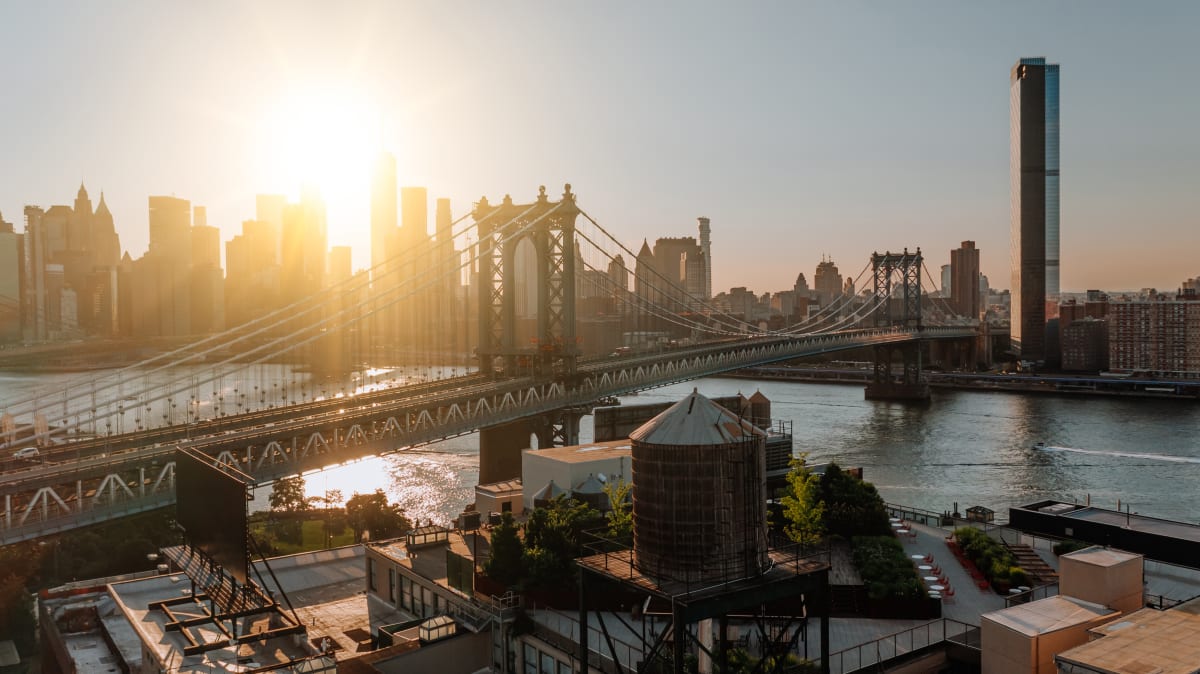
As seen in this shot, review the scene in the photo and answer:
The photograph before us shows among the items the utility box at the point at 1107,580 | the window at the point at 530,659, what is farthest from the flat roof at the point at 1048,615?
the window at the point at 530,659

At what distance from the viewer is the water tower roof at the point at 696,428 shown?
1287cm

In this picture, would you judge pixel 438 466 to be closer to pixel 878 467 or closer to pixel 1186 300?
pixel 878 467

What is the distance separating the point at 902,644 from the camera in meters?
17.5

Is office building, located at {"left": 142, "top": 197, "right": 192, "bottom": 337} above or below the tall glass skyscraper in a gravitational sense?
below

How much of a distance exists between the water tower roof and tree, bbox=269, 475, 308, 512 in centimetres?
3212

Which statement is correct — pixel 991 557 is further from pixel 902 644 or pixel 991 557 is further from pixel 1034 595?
pixel 902 644

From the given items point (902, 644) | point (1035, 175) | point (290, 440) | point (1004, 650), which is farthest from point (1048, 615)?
point (1035, 175)

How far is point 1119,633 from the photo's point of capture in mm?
13875

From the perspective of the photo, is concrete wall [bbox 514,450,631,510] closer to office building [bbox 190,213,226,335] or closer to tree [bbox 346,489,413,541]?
tree [bbox 346,489,413,541]

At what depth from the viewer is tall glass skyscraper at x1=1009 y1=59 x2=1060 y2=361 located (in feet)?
514

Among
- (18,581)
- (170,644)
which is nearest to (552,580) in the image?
(170,644)

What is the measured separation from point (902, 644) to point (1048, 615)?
126 inches

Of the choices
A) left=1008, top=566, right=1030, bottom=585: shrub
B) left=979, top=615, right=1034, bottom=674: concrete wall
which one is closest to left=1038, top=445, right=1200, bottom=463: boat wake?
left=1008, top=566, right=1030, bottom=585: shrub

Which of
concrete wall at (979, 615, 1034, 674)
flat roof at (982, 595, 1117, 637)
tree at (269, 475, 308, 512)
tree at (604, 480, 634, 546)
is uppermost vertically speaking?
tree at (604, 480, 634, 546)
